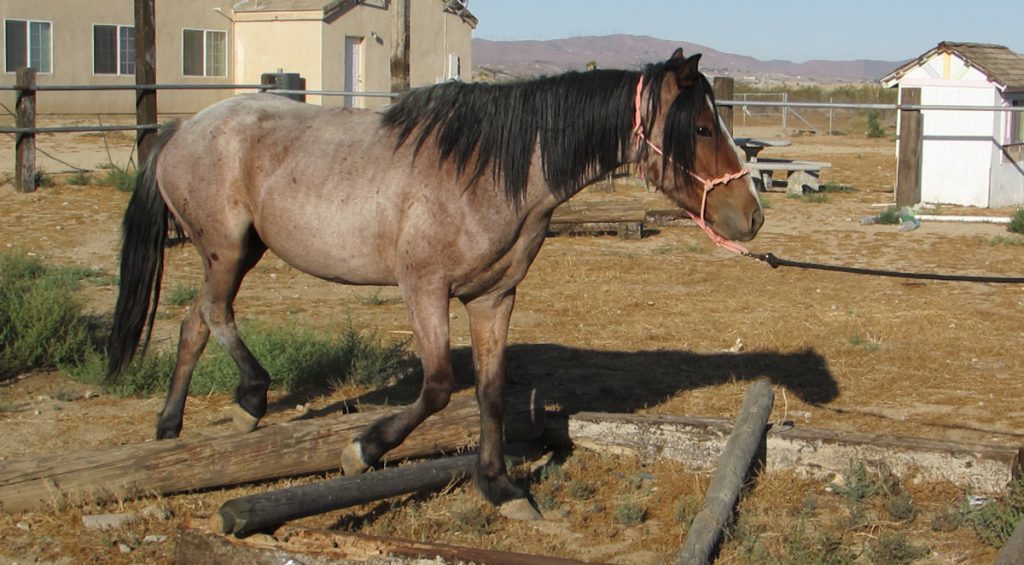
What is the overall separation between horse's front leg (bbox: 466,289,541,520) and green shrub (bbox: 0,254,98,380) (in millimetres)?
3287

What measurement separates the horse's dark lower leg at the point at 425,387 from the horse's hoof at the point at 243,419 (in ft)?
Result: 2.81

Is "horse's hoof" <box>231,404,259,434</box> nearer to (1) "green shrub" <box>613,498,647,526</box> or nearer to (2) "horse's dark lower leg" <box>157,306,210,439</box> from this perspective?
(2) "horse's dark lower leg" <box>157,306,210,439</box>

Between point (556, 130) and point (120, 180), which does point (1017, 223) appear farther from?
point (120, 180)

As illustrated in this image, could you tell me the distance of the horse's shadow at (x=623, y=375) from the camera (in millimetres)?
6922

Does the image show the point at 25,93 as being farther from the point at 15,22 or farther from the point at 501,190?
the point at 15,22

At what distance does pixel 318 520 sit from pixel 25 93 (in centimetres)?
1135

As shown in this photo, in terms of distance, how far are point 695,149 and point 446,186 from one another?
3.55ft

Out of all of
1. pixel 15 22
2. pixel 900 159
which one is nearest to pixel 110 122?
pixel 15 22

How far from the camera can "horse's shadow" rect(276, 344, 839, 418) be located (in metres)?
6.92

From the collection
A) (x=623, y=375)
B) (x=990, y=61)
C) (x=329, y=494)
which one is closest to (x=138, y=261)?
(x=329, y=494)

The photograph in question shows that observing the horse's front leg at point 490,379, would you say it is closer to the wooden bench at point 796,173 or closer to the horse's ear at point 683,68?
the horse's ear at point 683,68

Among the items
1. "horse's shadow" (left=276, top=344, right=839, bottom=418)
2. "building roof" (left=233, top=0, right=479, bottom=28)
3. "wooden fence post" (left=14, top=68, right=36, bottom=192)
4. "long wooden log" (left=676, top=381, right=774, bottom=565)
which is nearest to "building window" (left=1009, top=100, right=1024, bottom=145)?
"horse's shadow" (left=276, top=344, right=839, bottom=418)

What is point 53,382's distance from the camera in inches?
281

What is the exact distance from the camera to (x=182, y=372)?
5770mm
